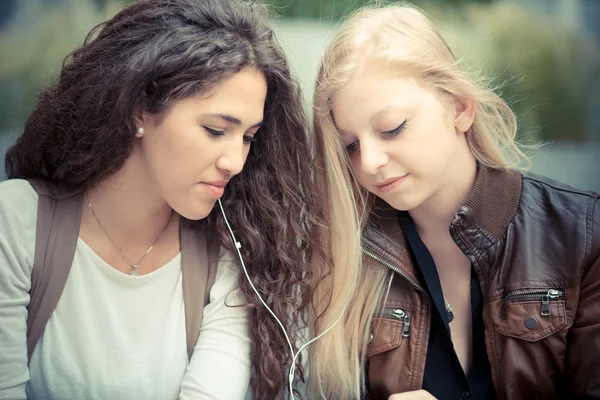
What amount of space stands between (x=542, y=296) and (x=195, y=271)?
950 mm

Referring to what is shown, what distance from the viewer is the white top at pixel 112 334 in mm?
1650

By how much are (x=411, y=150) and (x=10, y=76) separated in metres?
1.53

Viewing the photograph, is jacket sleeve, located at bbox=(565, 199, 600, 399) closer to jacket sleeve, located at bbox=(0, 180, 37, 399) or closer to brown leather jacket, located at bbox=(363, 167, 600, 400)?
brown leather jacket, located at bbox=(363, 167, 600, 400)

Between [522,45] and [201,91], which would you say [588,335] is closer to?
[201,91]

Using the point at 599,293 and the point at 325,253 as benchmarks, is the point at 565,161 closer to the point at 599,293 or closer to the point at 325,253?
the point at 599,293

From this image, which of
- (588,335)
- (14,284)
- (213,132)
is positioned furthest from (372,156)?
(14,284)

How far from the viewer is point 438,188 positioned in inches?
74.7

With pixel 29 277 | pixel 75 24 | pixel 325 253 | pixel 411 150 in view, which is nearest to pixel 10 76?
pixel 75 24

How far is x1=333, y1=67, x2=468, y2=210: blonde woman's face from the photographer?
1732 millimetres

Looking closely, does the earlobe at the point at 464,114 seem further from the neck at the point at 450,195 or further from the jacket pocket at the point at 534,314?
the jacket pocket at the point at 534,314

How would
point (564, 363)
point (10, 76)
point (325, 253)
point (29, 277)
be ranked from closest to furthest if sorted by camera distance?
point (29, 277), point (564, 363), point (325, 253), point (10, 76)

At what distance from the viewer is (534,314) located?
1.76 metres

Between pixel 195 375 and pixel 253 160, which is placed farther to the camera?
pixel 253 160

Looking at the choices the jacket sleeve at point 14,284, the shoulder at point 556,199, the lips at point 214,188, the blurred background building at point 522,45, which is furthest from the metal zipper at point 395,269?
the jacket sleeve at point 14,284
